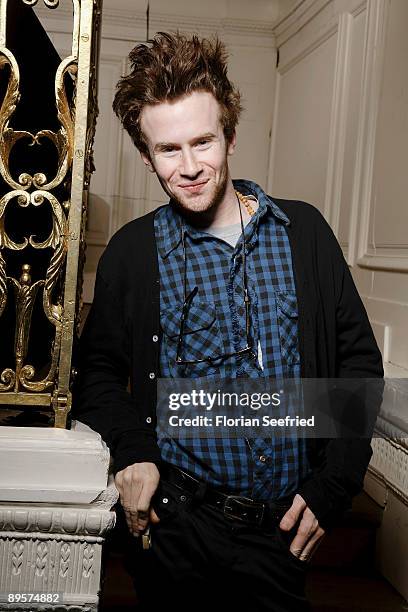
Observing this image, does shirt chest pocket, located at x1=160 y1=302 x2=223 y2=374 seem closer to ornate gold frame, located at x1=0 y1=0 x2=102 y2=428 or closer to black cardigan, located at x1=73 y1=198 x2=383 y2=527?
black cardigan, located at x1=73 y1=198 x2=383 y2=527

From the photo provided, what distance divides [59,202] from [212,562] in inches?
33.2

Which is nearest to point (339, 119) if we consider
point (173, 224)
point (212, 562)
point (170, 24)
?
point (170, 24)

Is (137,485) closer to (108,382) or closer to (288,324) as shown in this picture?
(108,382)

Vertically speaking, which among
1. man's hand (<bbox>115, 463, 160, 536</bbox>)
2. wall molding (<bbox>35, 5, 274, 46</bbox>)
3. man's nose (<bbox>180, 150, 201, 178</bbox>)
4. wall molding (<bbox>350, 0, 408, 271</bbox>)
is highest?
wall molding (<bbox>35, 5, 274, 46</bbox>)

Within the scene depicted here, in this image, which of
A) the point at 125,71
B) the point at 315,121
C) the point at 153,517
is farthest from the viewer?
the point at 125,71

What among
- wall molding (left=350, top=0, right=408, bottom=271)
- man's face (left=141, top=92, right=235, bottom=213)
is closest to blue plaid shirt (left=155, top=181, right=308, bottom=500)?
man's face (left=141, top=92, right=235, bottom=213)

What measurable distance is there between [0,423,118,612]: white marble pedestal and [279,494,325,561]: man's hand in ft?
1.33

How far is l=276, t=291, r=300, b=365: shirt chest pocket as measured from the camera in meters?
1.82

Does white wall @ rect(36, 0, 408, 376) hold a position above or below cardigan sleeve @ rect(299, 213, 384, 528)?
above

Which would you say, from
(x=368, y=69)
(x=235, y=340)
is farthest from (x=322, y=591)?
(x=368, y=69)

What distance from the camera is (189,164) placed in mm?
1746

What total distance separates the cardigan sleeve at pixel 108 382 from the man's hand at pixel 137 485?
0.12ft

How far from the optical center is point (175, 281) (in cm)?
184

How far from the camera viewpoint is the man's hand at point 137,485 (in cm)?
164
